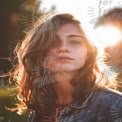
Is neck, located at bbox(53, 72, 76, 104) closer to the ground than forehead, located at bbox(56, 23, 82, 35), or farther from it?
closer to the ground

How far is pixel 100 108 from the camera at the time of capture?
130 cm

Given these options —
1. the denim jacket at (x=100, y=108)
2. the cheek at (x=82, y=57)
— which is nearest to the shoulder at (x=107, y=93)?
the denim jacket at (x=100, y=108)

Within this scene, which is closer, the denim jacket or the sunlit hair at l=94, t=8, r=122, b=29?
the denim jacket

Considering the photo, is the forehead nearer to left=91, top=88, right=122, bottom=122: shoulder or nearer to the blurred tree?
left=91, top=88, right=122, bottom=122: shoulder

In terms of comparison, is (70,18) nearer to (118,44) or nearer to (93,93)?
(93,93)

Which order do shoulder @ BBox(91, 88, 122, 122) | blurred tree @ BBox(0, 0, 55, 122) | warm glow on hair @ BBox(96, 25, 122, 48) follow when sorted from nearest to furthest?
shoulder @ BBox(91, 88, 122, 122) < warm glow on hair @ BBox(96, 25, 122, 48) < blurred tree @ BBox(0, 0, 55, 122)

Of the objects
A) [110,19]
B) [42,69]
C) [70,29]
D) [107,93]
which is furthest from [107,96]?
[110,19]

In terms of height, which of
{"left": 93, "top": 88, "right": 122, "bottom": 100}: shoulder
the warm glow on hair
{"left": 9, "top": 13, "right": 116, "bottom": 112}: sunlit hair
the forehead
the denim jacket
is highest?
the warm glow on hair

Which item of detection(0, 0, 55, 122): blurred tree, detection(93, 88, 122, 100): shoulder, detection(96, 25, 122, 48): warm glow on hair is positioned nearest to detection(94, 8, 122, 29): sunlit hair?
detection(96, 25, 122, 48): warm glow on hair

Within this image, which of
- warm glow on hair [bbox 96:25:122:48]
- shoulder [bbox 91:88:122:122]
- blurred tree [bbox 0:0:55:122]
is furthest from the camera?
blurred tree [bbox 0:0:55:122]

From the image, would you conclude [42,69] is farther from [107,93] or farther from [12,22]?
[12,22]

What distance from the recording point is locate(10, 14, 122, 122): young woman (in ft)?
4.34

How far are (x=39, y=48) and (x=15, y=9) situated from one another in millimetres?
3087

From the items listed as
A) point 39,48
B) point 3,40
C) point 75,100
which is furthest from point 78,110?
point 3,40
